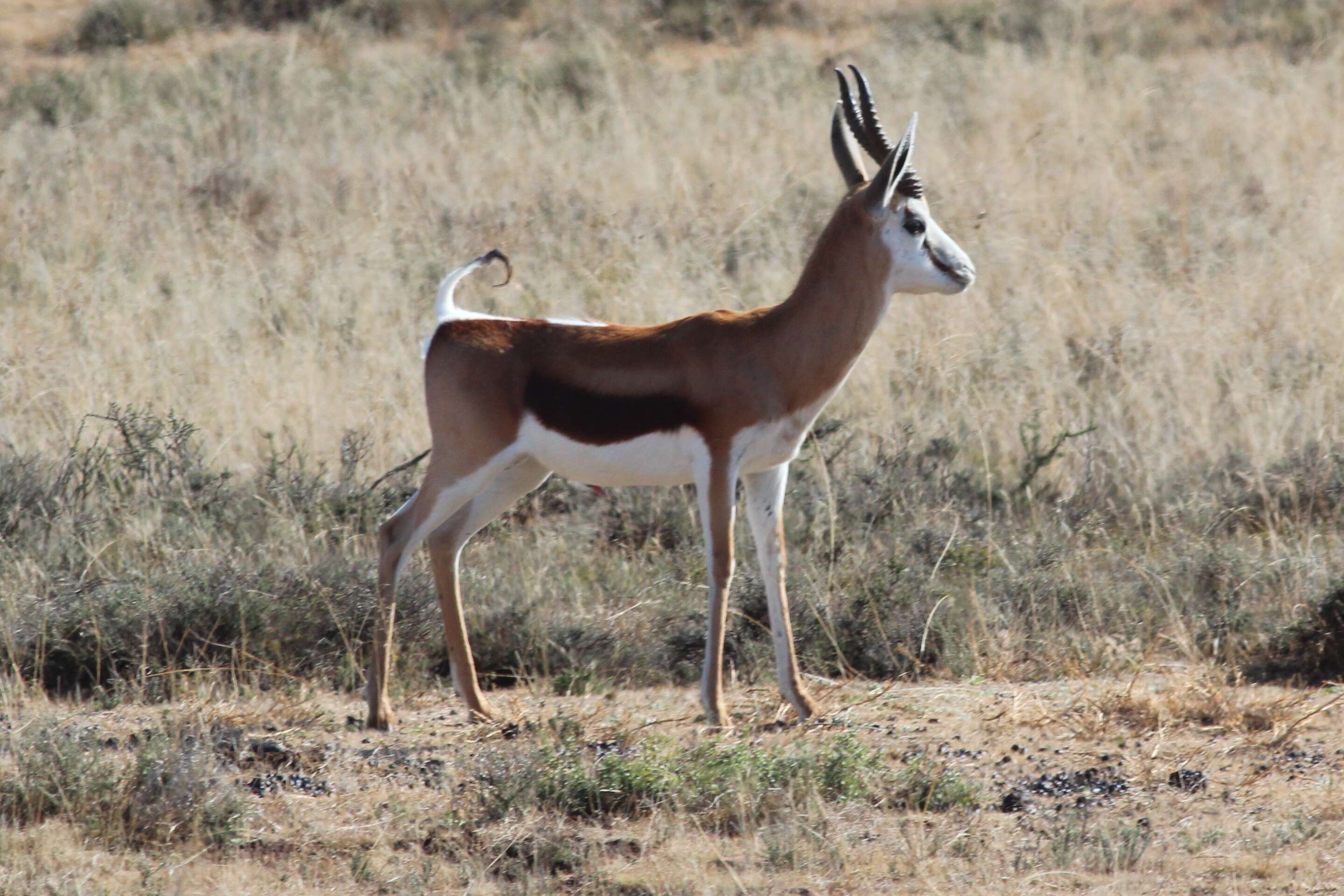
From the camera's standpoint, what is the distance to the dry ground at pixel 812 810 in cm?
466

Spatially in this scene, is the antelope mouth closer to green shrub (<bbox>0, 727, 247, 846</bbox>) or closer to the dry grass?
the dry grass

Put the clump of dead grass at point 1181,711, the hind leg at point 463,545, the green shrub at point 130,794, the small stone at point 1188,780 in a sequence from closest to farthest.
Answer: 1. the green shrub at point 130,794
2. the small stone at point 1188,780
3. the clump of dead grass at point 1181,711
4. the hind leg at point 463,545

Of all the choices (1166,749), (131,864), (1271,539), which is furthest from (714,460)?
(1271,539)

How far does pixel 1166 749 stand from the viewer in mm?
5750

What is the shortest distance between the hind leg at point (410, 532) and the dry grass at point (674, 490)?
0.79ft

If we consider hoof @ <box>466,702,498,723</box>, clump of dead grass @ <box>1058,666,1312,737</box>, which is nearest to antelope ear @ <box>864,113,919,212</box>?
clump of dead grass @ <box>1058,666,1312,737</box>

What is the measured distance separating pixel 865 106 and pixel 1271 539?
10.7 feet

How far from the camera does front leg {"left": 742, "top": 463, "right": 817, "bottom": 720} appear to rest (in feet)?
19.7

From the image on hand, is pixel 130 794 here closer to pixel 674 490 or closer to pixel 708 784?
pixel 708 784

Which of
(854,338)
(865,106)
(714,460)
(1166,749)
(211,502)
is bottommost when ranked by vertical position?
(1166,749)

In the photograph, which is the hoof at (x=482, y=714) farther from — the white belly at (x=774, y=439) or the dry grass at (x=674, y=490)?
the white belly at (x=774, y=439)

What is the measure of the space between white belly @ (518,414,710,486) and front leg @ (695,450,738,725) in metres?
0.06

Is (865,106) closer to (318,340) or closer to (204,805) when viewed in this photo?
(204,805)

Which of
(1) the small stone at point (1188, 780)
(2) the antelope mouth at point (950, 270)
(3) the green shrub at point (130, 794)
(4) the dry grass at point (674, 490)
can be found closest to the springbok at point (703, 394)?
(2) the antelope mouth at point (950, 270)
